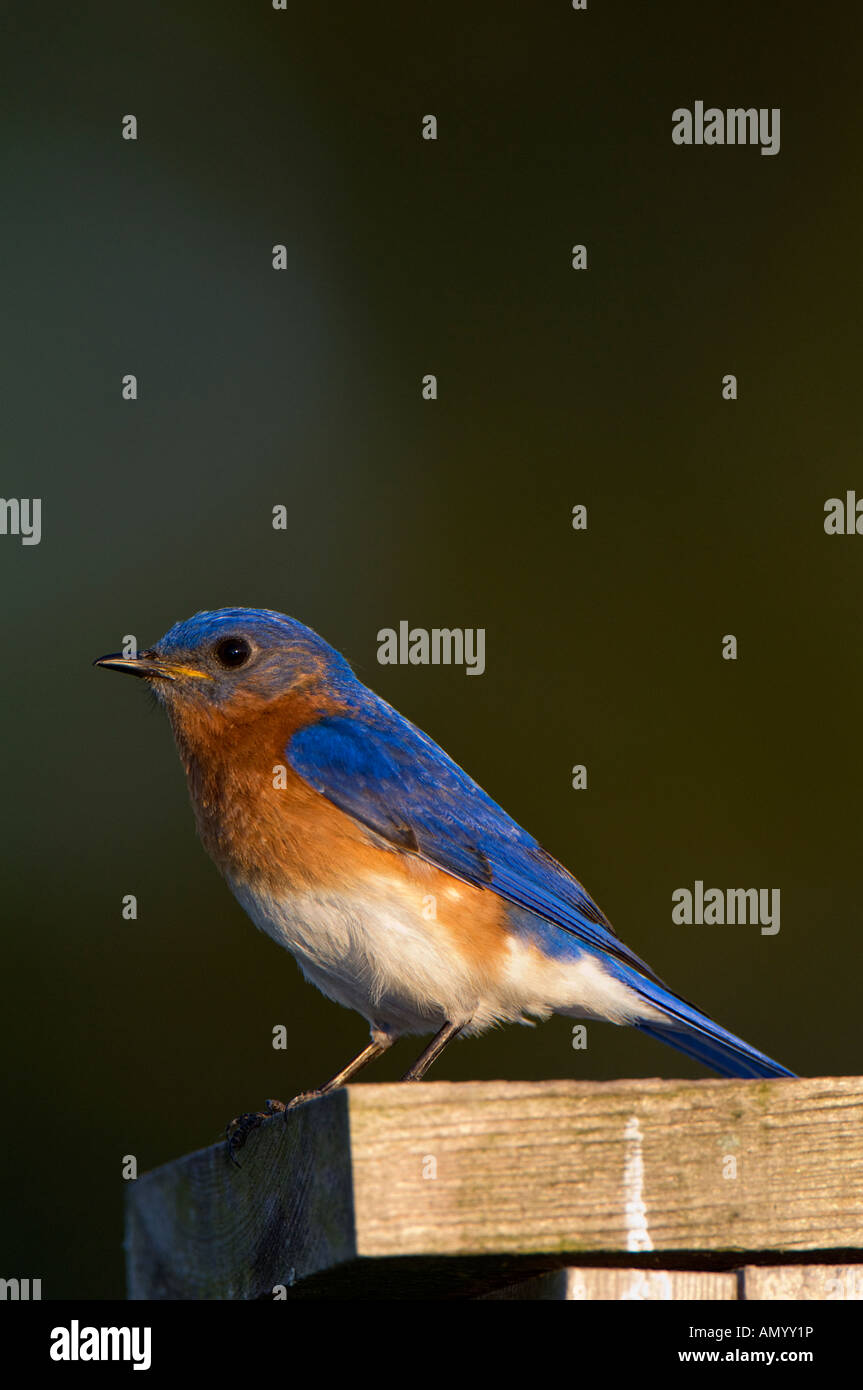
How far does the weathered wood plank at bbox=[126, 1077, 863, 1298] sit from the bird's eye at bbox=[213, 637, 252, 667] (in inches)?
79.7

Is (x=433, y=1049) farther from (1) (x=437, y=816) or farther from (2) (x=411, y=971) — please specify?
(1) (x=437, y=816)

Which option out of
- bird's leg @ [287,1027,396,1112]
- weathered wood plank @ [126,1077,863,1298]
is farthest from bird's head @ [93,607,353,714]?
weathered wood plank @ [126,1077,863,1298]

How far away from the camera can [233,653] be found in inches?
198

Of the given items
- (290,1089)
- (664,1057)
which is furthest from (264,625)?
(664,1057)

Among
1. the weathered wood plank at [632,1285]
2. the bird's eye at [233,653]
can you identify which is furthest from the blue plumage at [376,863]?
the weathered wood plank at [632,1285]

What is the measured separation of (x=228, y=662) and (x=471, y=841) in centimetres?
89

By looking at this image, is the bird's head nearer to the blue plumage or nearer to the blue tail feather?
the blue plumage

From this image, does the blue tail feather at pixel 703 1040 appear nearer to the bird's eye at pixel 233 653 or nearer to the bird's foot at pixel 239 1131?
the bird's foot at pixel 239 1131

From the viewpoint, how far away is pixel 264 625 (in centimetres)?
507

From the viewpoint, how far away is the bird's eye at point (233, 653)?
198 inches

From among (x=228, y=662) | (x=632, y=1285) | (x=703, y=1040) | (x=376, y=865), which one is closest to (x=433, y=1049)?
(x=376, y=865)
